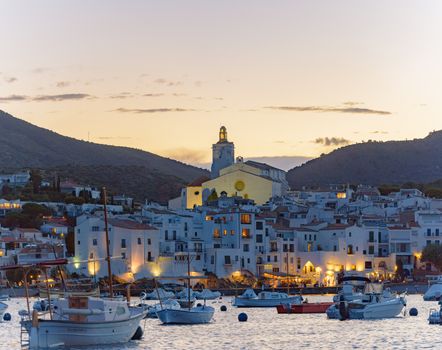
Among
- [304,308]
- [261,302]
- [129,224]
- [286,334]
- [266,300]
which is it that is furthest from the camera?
[129,224]

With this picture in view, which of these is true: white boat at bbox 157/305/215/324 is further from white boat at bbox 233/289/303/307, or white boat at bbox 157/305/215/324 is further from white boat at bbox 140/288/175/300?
white boat at bbox 140/288/175/300

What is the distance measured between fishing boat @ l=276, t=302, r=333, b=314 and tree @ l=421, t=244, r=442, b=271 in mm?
36866

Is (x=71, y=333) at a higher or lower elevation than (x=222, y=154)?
lower

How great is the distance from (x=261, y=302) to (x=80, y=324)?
36.8m

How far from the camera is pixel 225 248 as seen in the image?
10650 centimetres

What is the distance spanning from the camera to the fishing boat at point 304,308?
74812 millimetres

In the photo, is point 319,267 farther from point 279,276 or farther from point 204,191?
point 204,191

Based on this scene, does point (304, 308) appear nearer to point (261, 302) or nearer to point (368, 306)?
point (368, 306)

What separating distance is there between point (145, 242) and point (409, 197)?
3922cm

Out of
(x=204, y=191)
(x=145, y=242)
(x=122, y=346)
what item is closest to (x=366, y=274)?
(x=145, y=242)

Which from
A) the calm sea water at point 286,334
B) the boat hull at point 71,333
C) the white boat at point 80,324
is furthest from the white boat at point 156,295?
the boat hull at point 71,333

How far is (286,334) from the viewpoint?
195 feet

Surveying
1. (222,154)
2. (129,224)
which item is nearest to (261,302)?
(129,224)

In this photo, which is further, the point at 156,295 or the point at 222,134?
the point at 222,134
